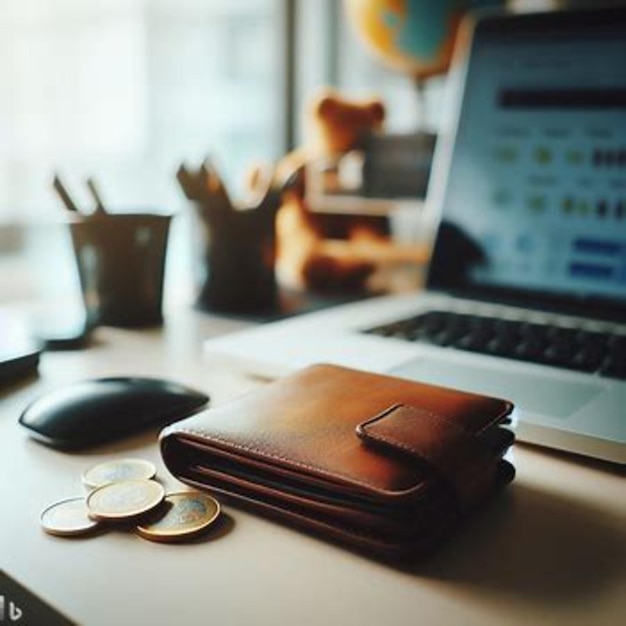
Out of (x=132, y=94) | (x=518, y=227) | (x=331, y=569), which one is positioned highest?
(x=132, y=94)

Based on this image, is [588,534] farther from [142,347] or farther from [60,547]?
[142,347]

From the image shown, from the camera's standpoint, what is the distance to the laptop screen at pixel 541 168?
31.4 inches

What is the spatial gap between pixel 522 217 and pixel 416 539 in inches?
22.6

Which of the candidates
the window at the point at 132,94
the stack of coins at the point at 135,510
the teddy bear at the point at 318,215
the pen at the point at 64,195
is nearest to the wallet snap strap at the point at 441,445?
the stack of coins at the point at 135,510

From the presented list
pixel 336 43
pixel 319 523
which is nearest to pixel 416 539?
pixel 319 523

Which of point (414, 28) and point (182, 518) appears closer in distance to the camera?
point (182, 518)

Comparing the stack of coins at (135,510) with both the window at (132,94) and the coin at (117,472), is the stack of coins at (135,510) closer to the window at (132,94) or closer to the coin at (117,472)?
the coin at (117,472)

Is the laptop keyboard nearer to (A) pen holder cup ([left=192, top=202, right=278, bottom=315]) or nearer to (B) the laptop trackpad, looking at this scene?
(B) the laptop trackpad

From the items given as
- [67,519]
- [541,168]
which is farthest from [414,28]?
[67,519]

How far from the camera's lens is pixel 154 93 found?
1.71m

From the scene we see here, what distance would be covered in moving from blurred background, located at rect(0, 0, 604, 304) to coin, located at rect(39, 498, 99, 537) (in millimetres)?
896

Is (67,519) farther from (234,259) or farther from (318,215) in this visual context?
(318,215)

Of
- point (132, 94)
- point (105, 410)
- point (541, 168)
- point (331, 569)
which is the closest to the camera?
point (331, 569)

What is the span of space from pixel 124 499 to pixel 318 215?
83 cm
